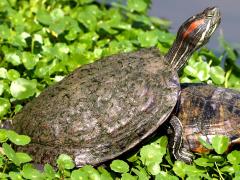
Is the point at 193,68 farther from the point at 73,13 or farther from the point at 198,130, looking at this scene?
the point at 73,13

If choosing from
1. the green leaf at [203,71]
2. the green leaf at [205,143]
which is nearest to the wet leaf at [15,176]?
the green leaf at [205,143]

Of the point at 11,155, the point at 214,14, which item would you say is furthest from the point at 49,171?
the point at 214,14

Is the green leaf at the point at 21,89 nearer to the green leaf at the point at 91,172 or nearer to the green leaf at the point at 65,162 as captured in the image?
the green leaf at the point at 65,162

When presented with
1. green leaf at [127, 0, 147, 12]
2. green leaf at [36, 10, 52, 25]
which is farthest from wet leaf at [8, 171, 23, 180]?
green leaf at [127, 0, 147, 12]

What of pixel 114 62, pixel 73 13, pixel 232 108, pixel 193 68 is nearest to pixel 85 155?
pixel 114 62

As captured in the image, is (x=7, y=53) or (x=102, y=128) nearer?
(x=102, y=128)

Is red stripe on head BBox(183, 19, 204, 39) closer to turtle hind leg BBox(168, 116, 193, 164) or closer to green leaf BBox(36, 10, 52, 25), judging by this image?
turtle hind leg BBox(168, 116, 193, 164)
